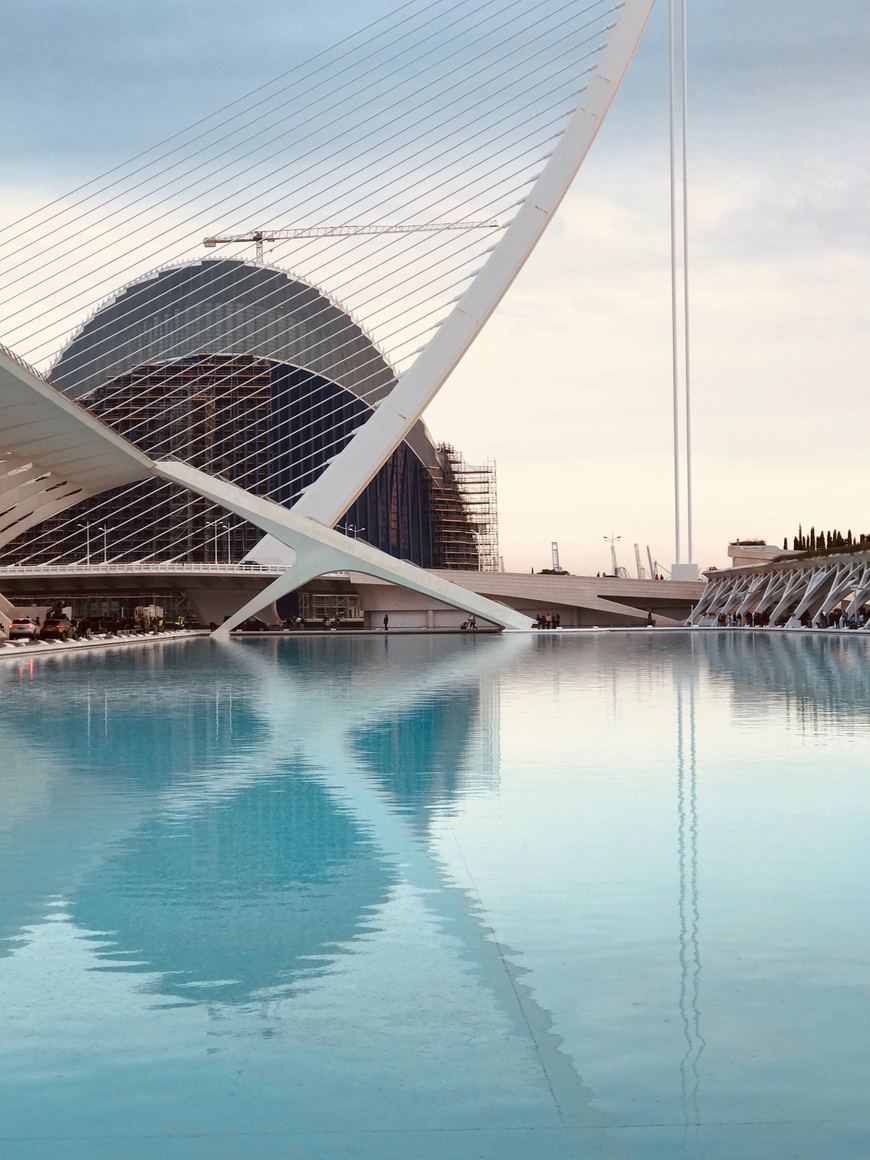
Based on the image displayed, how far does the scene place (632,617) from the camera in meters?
59.9

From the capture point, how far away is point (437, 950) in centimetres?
390

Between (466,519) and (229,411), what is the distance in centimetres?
1577

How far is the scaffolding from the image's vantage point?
7875 cm

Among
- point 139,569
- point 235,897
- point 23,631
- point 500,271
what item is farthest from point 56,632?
point 235,897

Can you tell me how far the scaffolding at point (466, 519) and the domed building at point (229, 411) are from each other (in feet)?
0.42

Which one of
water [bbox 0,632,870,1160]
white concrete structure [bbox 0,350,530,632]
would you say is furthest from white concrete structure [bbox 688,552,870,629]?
water [bbox 0,632,870,1160]

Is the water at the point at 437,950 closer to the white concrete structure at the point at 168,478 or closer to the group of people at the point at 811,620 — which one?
the white concrete structure at the point at 168,478

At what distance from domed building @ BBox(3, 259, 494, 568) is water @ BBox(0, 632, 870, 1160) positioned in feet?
192

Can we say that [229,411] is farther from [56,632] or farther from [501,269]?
[501,269]

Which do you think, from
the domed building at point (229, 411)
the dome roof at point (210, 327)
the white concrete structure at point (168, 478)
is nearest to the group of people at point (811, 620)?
the white concrete structure at point (168, 478)

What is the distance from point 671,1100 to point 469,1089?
1.31ft

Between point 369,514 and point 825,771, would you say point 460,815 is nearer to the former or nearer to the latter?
point 825,771

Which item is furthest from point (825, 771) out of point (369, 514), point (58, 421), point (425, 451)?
point (425, 451)

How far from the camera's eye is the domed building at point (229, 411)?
67.6 metres
